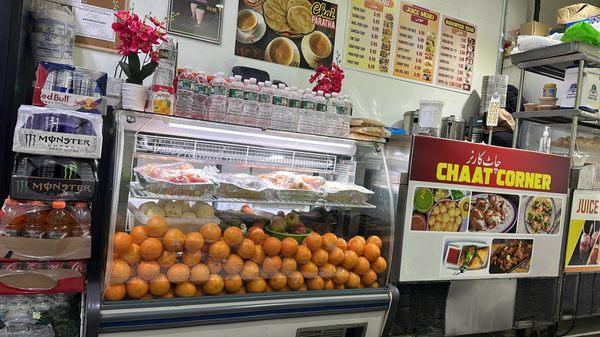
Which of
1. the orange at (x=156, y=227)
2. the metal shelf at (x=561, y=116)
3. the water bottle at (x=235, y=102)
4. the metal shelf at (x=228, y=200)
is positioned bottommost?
the orange at (x=156, y=227)

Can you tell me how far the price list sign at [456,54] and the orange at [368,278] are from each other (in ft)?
8.47

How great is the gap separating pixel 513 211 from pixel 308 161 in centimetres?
148

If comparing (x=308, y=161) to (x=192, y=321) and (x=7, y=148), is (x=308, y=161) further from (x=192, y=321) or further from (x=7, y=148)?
(x=7, y=148)

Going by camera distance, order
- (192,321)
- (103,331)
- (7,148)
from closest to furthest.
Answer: (103,331)
(192,321)
(7,148)

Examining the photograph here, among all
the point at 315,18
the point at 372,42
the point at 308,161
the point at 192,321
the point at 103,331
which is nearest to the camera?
the point at 103,331

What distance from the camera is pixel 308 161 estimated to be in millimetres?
2785

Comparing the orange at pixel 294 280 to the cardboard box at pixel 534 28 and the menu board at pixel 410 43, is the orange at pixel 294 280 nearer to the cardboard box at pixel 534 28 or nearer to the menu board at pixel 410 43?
the menu board at pixel 410 43

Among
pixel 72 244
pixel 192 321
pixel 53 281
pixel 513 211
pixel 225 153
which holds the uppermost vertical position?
pixel 225 153

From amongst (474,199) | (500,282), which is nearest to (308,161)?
(474,199)

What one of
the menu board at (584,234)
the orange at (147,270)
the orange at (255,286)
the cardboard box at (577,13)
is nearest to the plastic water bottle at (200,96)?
the orange at (147,270)

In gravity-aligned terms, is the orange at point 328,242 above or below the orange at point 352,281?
above

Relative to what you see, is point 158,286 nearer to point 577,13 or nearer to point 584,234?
point 584,234

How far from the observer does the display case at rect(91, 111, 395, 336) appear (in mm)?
2113

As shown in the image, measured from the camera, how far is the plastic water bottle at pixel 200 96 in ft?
7.98
